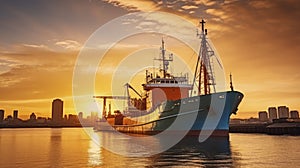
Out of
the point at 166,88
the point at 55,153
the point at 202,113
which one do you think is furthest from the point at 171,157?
the point at 166,88

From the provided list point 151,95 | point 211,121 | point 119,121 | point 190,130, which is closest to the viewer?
point 211,121

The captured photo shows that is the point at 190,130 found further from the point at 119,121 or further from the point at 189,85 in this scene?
the point at 119,121

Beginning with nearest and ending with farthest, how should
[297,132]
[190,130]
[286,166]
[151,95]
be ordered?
[286,166]
[190,130]
[151,95]
[297,132]

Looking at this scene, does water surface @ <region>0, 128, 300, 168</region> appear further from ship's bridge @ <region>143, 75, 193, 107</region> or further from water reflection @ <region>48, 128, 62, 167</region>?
ship's bridge @ <region>143, 75, 193, 107</region>

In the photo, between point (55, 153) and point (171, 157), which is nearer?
point (171, 157)

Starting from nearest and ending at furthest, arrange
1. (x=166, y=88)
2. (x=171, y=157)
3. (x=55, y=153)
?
(x=171, y=157)
(x=55, y=153)
(x=166, y=88)

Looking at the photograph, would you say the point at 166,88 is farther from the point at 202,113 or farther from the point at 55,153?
the point at 55,153

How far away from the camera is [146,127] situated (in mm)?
55406

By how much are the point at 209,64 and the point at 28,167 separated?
3120 cm

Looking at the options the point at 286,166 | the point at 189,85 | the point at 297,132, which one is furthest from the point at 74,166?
the point at 297,132

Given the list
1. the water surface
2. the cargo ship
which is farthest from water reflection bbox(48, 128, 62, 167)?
the cargo ship

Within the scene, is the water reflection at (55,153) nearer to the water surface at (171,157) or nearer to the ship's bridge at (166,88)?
the water surface at (171,157)

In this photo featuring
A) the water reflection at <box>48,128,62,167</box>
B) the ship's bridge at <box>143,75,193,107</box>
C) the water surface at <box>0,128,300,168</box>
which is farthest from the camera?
the ship's bridge at <box>143,75,193,107</box>

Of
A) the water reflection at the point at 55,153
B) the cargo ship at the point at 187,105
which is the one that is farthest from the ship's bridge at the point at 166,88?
the water reflection at the point at 55,153
